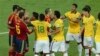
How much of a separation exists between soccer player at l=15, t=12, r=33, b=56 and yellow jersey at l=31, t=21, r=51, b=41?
1.28ft

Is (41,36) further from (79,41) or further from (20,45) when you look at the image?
(79,41)

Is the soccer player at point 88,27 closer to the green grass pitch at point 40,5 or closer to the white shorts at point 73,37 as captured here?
the white shorts at point 73,37

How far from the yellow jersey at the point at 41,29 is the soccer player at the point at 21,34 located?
39 centimetres

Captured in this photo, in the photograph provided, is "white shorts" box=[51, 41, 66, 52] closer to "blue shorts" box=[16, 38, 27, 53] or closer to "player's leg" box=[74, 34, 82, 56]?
"player's leg" box=[74, 34, 82, 56]

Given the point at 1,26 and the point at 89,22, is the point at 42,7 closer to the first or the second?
the point at 1,26

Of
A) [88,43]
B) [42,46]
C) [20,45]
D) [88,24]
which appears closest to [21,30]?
[20,45]

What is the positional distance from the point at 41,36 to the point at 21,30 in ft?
2.96

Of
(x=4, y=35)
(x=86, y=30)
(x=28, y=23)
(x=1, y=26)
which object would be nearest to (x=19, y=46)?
(x=28, y=23)

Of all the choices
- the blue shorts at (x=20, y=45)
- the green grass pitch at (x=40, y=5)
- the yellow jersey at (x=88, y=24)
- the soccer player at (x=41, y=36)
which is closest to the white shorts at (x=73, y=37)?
the yellow jersey at (x=88, y=24)

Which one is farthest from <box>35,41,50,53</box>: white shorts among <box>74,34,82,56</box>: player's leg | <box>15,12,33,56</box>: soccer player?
<box>74,34,82,56</box>: player's leg

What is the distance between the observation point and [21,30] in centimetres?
1658

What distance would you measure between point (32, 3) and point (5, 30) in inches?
234

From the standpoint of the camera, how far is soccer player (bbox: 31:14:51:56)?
55.5 feet

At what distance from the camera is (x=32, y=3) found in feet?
96.2
